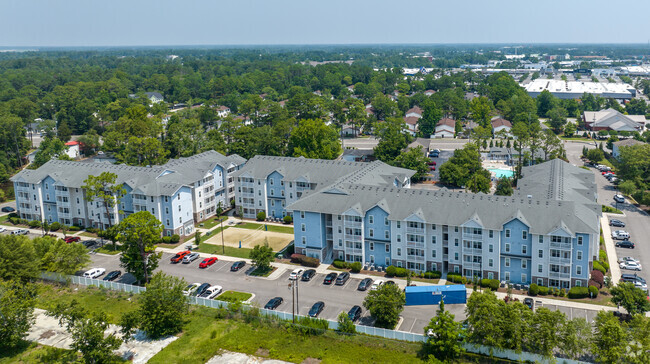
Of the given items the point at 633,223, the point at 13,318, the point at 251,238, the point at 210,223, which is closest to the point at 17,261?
the point at 13,318

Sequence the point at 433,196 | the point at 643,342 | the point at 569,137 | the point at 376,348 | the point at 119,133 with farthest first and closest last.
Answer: the point at 569,137
the point at 119,133
the point at 433,196
the point at 376,348
the point at 643,342

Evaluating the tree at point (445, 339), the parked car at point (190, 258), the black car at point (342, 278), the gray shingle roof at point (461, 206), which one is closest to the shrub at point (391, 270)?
the black car at point (342, 278)

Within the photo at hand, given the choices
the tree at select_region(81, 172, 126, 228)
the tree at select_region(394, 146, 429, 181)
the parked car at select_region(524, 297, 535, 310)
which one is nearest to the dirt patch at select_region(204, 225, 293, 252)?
the tree at select_region(81, 172, 126, 228)

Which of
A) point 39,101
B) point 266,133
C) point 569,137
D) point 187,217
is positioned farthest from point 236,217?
Result: point 39,101

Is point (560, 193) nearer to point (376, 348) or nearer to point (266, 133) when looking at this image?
point (376, 348)

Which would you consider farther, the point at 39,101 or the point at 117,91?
the point at 117,91

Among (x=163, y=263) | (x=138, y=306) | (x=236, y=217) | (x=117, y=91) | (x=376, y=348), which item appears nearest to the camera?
(x=376, y=348)

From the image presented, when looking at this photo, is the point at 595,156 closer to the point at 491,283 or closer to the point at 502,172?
the point at 502,172
